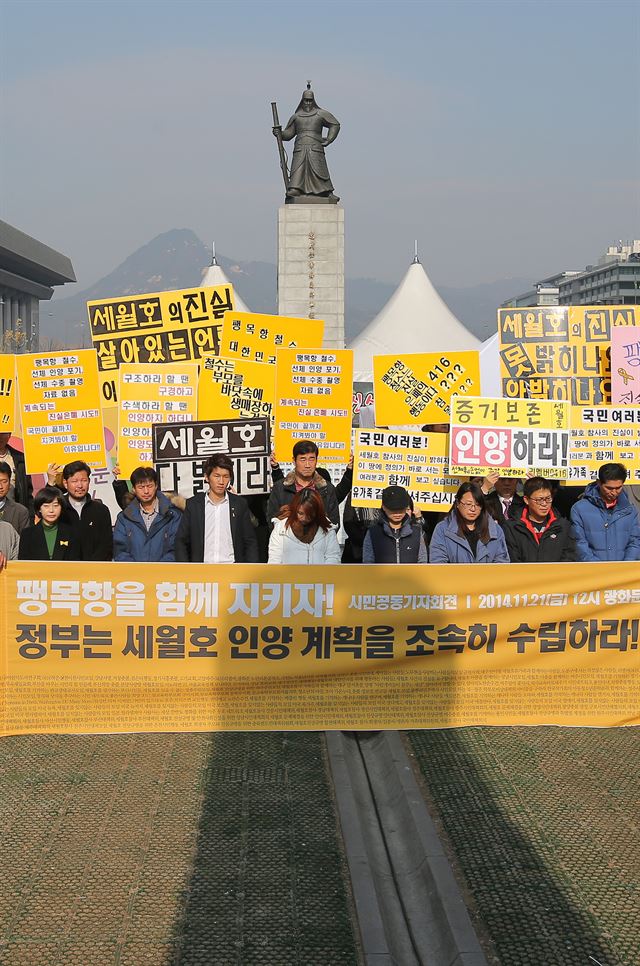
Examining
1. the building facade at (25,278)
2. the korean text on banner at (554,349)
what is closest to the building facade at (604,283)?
the building facade at (25,278)

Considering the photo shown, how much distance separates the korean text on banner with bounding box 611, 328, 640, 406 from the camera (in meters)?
8.04

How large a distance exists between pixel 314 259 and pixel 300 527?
15.6 meters

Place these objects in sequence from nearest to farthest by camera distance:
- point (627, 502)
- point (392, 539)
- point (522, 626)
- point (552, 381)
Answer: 1. point (522, 626)
2. point (392, 539)
3. point (627, 502)
4. point (552, 381)

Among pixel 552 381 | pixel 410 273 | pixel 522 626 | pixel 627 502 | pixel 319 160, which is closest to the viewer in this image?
pixel 522 626

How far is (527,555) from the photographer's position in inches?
250

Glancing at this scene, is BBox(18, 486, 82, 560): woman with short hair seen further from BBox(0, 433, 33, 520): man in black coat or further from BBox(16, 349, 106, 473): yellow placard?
BBox(16, 349, 106, 473): yellow placard

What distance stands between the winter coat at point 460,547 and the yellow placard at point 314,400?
224cm

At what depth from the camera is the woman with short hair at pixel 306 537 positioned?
5.88 m

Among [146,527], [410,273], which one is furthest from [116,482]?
[410,273]

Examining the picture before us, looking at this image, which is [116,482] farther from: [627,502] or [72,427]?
[627,502]

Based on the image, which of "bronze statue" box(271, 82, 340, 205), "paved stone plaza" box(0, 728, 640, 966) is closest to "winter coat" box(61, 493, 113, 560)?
"paved stone plaza" box(0, 728, 640, 966)

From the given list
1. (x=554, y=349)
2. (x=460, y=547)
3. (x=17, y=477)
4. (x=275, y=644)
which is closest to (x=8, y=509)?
(x=17, y=477)

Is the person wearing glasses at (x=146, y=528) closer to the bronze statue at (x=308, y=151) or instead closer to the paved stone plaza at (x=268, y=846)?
the paved stone plaza at (x=268, y=846)

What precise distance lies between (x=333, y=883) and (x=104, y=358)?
5.55 m
